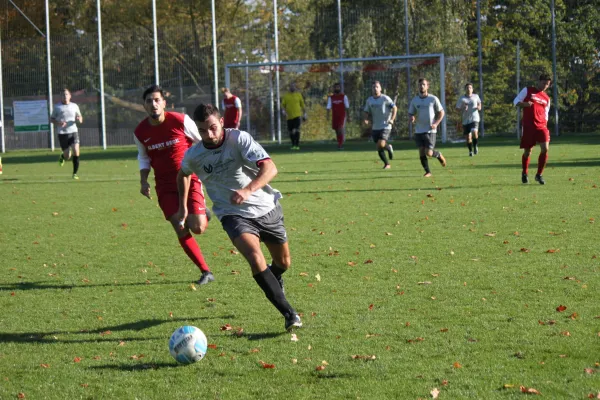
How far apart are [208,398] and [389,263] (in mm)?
4287

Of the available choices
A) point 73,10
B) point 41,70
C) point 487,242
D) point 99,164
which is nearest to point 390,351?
point 487,242

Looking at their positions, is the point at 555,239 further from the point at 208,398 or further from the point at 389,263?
the point at 208,398

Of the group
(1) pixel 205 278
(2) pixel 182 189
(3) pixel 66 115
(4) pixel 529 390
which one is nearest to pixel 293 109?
(3) pixel 66 115

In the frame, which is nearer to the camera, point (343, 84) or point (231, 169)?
point (231, 169)

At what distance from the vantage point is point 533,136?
1603cm

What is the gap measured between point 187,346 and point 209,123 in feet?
5.58

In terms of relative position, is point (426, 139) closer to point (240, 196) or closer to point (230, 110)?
point (240, 196)

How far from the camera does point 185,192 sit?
7.43 metres

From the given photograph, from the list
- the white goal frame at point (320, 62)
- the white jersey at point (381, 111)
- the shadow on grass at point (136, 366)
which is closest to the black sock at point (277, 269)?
the shadow on grass at point (136, 366)

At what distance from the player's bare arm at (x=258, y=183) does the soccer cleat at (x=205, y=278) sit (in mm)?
2104

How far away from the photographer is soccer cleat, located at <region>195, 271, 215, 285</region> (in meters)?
8.32

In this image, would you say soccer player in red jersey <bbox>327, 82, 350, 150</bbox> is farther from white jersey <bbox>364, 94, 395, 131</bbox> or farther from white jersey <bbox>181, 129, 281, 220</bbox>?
white jersey <bbox>181, 129, 281, 220</bbox>

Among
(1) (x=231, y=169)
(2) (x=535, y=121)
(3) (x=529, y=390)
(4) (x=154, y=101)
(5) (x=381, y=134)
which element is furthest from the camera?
(5) (x=381, y=134)

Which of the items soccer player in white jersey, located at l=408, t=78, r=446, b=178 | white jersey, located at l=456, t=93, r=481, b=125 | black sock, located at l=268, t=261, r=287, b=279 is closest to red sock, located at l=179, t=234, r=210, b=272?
black sock, located at l=268, t=261, r=287, b=279
